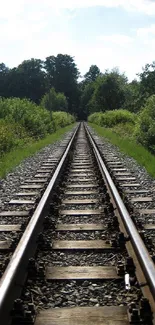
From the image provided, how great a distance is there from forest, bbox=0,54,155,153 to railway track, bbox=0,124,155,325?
846 cm

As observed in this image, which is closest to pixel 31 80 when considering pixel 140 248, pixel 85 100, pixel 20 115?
pixel 85 100

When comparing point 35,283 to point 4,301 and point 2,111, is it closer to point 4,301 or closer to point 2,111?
point 4,301

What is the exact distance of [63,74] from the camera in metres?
133

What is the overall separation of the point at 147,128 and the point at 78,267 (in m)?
12.4

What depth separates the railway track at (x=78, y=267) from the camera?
285 centimetres

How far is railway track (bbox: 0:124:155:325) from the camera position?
2.85 metres

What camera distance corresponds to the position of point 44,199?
6.00 metres

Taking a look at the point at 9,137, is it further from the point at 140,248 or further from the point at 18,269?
the point at 18,269

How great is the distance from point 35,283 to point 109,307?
28.2 inches

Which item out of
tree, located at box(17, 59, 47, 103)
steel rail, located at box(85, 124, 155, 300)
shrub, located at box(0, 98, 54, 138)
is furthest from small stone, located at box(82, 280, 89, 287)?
tree, located at box(17, 59, 47, 103)

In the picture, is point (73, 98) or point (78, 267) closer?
point (78, 267)

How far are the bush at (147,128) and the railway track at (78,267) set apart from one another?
335 inches

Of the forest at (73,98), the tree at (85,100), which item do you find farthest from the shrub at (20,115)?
the tree at (85,100)

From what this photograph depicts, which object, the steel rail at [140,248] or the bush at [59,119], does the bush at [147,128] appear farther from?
the bush at [59,119]
